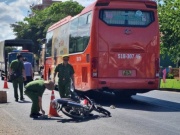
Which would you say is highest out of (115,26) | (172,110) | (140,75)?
(115,26)

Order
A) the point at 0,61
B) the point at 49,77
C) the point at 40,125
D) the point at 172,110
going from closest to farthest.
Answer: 1. the point at 40,125
2. the point at 172,110
3. the point at 49,77
4. the point at 0,61

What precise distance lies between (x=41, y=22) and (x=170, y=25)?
4124 centimetres

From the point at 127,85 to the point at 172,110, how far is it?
2.21 m

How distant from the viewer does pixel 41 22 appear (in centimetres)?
7831

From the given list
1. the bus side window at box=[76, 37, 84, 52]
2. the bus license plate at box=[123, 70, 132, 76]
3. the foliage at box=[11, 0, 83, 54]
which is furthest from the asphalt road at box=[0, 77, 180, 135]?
the foliage at box=[11, 0, 83, 54]

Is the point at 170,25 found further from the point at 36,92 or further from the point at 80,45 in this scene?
the point at 36,92

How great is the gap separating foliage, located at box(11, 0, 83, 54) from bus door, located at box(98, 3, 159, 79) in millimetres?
56313

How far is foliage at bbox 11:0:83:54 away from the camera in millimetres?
77250

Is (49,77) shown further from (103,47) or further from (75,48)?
(103,47)

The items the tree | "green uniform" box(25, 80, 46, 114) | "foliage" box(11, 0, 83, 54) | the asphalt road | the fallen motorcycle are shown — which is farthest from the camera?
"foliage" box(11, 0, 83, 54)

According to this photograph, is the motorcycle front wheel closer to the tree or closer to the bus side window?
the bus side window

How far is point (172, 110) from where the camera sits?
16.4 meters

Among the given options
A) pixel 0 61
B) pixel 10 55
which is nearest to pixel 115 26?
pixel 10 55

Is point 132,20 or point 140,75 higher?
point 132,20
